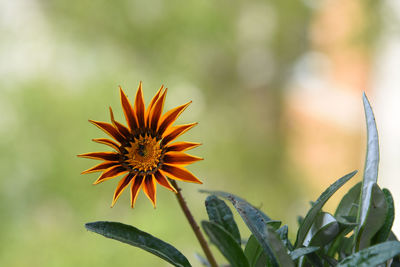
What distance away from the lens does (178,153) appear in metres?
0.34

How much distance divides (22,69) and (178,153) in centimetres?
205

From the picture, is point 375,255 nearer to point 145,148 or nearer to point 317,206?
point 317,206

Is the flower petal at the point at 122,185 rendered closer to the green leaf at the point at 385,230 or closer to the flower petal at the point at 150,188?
the flower petal at the point at 150,188

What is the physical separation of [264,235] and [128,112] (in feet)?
0.46

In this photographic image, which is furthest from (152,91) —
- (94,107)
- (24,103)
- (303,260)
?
(303,260)

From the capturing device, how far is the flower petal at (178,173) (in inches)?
13.0

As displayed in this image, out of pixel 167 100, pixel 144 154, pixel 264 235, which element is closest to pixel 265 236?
pixel 264 235

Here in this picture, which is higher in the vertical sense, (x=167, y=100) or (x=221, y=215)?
(x=167, y=100)

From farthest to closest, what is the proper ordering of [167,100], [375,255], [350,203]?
[167,100] < [350,203] < [375,255]

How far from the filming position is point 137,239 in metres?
0.36

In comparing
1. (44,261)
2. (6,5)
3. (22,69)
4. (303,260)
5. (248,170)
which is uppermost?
(6,5)

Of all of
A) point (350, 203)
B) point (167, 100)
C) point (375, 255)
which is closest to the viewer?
point (375, 255)

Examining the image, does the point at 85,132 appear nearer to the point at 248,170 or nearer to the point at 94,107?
the point at 94,107

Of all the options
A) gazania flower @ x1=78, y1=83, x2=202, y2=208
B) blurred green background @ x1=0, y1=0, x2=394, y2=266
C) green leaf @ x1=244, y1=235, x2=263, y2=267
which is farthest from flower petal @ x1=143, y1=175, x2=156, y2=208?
blurred green background @ x1=0, y1=0, x2=394, y2=266
